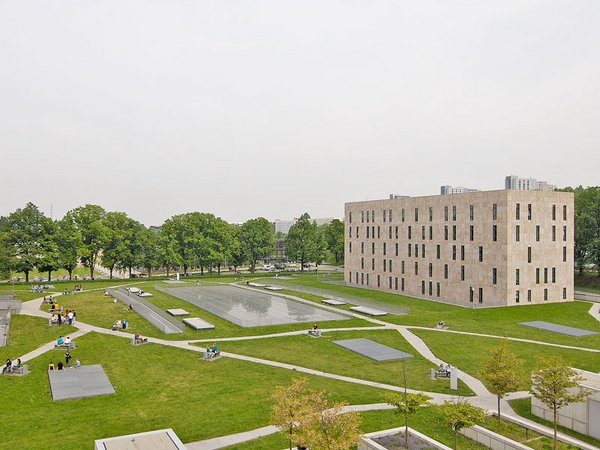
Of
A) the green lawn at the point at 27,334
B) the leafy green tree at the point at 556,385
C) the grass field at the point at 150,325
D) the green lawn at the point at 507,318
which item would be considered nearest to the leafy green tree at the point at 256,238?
the grass field at the point at 150,325

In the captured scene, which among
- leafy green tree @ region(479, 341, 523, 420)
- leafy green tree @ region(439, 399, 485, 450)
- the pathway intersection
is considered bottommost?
the pathway intersection

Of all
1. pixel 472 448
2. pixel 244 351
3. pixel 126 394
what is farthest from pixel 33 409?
pixel 472 448

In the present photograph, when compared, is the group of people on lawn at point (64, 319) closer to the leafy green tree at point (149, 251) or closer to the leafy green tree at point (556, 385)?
the leafy green tree at point (556, 385)

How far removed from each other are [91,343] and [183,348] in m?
8.59

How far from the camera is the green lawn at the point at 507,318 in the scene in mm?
45669

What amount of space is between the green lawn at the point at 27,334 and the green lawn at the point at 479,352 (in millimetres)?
33626

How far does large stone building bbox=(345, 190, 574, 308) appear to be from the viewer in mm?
62906

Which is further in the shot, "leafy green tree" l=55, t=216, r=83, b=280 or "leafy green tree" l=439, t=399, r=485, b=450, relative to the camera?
"leafy green tree" l=55, t=216, r=83, b=280

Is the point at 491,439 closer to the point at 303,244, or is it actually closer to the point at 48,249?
the point at 48,249

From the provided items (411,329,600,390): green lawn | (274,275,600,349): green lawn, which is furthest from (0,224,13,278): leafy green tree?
(411,329,600,390): green lawn

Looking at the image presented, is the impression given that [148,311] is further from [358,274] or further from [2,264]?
[358,274]

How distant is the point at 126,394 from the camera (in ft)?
95.2

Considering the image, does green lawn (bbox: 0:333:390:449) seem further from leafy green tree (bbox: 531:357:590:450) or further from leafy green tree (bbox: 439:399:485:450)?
leafy green tree (bbox: 531:357:590:450)

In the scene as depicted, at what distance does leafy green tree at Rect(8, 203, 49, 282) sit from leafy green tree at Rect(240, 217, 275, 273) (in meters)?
44.5
